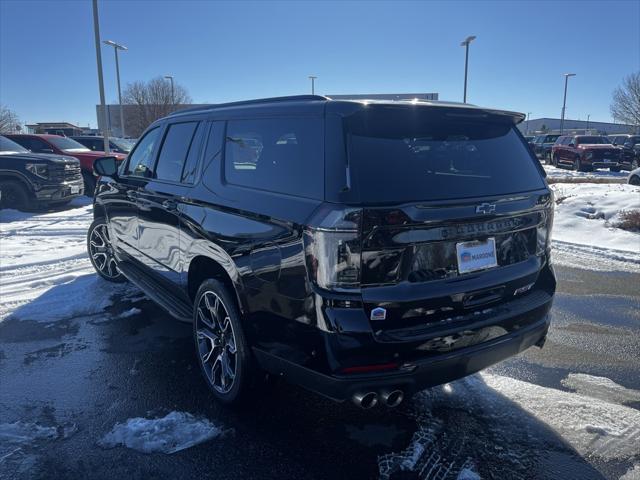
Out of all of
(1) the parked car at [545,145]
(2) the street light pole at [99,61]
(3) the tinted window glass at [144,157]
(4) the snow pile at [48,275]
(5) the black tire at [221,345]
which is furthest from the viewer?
(1) the parked car at [545,145]

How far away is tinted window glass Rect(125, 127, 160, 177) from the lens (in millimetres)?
4547

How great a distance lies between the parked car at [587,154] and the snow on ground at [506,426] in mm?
24139

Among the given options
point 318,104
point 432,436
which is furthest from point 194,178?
point 432,436

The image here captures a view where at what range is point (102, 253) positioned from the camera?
608 centimetres

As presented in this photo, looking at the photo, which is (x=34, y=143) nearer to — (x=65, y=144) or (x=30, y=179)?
(x=65, y=144)

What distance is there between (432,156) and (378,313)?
0.95 meters

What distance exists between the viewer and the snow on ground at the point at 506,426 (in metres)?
2.74

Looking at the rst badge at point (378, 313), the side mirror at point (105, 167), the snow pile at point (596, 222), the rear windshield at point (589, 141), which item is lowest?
the snow pile at point (596, 222)

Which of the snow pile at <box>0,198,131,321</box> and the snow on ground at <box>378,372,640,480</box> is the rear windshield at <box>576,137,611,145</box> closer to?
the snow pile at <box>0,198,131,321</box>

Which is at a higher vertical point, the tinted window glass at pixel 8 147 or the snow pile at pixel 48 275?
the tinted window glass at pixel 8 147

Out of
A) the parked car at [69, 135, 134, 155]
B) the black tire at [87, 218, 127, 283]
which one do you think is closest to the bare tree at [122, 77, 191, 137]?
the parked car at [69, 135, 134, 155]

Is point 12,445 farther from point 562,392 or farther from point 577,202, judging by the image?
point 577,202

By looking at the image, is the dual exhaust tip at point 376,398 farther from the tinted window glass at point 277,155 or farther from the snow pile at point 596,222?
the snow pile at point 596,222

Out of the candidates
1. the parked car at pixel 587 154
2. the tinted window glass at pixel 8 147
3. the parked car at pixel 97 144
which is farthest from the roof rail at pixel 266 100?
the parked car at pixel 587 154
